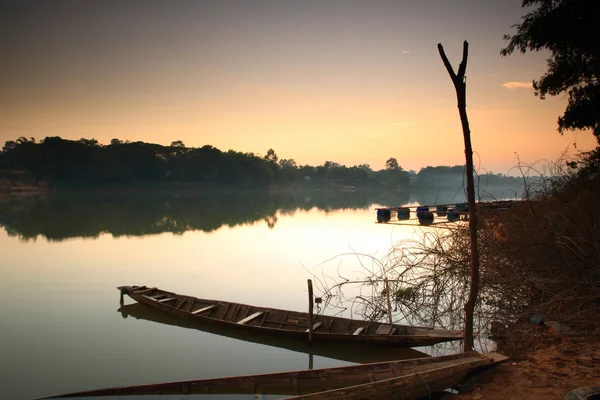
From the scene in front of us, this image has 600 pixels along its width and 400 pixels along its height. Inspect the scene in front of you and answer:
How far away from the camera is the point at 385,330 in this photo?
27.6ft

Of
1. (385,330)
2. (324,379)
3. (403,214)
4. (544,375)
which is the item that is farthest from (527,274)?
(403,214)

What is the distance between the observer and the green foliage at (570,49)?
9.91 meters

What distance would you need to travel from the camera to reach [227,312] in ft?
34.3

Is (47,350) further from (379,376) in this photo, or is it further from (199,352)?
(379,376)

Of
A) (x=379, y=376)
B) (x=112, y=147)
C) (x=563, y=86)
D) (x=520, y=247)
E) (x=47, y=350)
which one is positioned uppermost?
(x=112, y=147)

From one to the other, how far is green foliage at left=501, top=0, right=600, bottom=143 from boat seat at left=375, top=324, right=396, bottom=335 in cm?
749

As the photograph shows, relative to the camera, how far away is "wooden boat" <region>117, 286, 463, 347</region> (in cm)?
800

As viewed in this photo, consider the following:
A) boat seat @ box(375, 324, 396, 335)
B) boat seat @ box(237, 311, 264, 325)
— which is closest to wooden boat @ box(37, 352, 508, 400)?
boat seat @ box(375, 324, 396, 335)

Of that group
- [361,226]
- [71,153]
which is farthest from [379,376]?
[71,153]

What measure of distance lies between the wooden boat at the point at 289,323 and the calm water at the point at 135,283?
1.18ft

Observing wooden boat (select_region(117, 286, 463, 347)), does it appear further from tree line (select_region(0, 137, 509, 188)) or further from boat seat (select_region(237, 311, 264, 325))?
tree line (select_region(0, 137, 509, 188))

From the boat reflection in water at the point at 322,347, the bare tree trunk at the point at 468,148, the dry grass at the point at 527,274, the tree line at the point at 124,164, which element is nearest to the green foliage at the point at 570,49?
the dry grass at the point at 527,274

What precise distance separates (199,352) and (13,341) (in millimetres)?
4226

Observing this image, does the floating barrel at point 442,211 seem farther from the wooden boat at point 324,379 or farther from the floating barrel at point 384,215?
the wooden boat at point 324,379
